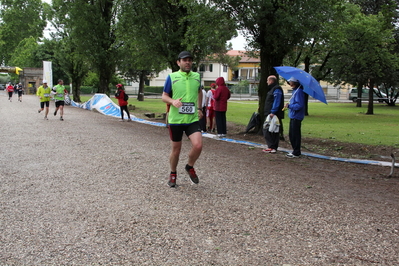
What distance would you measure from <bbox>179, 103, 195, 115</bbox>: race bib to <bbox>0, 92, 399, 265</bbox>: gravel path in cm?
113

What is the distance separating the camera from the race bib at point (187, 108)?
573 centimetres

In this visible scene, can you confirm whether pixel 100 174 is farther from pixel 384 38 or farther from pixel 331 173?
pixel 384 38

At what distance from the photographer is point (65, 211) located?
4.80m

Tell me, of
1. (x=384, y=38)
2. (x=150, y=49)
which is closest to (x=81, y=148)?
(x=150, y=49)

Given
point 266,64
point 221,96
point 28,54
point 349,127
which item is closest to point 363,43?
point 349,127

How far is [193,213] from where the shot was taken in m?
4.77

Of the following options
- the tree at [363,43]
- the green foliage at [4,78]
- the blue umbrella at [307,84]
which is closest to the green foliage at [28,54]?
the green foliage at [4,78]

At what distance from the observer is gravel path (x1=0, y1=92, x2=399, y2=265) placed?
12.0 feet

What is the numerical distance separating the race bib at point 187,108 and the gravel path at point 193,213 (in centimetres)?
113

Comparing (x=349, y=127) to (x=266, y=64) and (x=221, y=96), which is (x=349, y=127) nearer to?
(x=266, y=64)

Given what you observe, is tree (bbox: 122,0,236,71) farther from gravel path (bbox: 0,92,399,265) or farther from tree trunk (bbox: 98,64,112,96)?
tree trunk (bbox: 98,64,112,96)

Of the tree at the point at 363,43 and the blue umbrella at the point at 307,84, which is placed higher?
the tree at the point at 363,43

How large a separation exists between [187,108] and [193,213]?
5.32 feet

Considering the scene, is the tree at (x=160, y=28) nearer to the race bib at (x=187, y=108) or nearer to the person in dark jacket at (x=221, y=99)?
the person in dark jacket at (x=221, y=99)
